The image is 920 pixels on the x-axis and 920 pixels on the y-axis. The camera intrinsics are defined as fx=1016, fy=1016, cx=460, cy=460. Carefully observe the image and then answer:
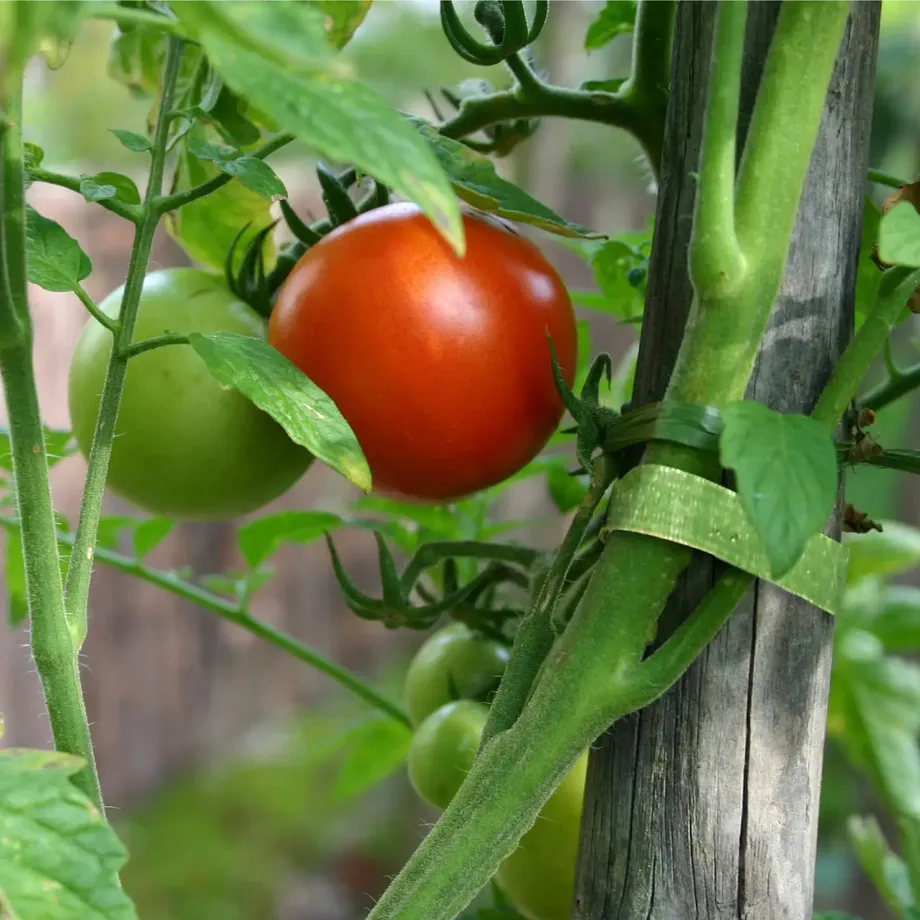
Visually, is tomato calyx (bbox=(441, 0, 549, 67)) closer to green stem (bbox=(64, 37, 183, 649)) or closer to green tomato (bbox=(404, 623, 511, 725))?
green stem (bbox=(64, 37, 183, 649))

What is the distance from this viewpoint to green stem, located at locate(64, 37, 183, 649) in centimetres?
31

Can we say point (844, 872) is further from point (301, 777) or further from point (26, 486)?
point (26, 486)

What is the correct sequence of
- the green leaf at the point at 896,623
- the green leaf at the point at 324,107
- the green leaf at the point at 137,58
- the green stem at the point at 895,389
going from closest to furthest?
the green leaf at the point at 324,107 < the green stem at the point at 895,389 < the green leaf at the point at 137,58 < the green leaf at the point at 896,623

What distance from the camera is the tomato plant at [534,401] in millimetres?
262

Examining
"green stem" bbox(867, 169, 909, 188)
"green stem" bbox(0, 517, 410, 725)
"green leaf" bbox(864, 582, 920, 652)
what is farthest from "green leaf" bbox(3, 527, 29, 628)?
"green leaf" bbox(864, 582, 920, 652)

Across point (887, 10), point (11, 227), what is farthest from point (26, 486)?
point (887, 10)

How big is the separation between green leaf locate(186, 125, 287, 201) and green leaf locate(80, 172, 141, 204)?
0.10 ft

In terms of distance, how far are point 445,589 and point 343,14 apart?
275 millimetres

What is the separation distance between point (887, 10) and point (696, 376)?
2196 millimetres

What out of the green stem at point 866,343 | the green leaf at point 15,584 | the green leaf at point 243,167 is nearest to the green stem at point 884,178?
the green stem at point 866,343

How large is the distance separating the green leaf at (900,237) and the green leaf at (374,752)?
425 millimetres

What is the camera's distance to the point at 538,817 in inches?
17.8

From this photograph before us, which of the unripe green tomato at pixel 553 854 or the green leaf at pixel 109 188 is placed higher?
the green leaf at pixel 109 188

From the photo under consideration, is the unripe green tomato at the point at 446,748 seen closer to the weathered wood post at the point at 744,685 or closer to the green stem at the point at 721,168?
the weathered wood post at the point at 744,685
